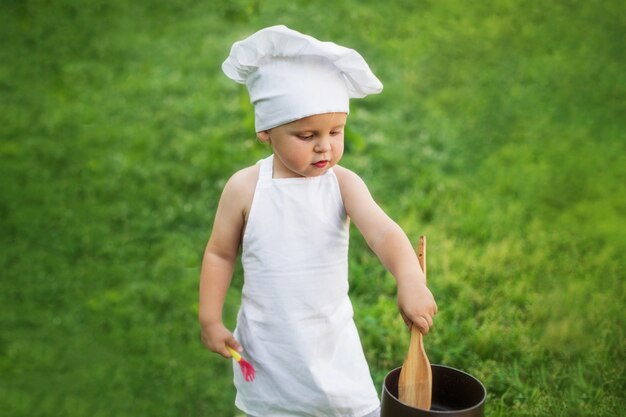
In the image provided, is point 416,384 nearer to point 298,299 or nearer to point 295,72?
point 298,299

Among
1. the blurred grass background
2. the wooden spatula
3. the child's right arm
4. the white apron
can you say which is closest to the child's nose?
the white apron

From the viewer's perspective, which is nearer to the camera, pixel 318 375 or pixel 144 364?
pixel 318 375

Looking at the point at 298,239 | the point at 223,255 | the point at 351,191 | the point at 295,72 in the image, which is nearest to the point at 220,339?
the point at 223,255

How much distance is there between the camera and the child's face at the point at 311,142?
7.86 feet

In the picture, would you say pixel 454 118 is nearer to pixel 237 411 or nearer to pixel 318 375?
pixel 237 411

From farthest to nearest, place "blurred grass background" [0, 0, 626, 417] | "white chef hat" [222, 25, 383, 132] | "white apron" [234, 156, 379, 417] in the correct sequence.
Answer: "blurred grass background" [0, 0, 626, 417]
"white apron" [234, 156, 379, 417]
"white chef hat" [222, 25, 383, 132]

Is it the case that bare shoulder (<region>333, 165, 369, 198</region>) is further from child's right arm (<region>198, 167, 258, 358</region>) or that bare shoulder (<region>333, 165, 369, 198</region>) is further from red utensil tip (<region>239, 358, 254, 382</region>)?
red utensil tip (<region>239, 358, 254, 382</region>)

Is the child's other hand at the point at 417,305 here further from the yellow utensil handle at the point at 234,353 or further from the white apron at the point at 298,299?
the yellow utensil handle at the point at 234,353

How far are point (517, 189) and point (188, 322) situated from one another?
1.99 meters

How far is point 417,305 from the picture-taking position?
227cm

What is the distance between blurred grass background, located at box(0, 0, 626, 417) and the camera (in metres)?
3.63

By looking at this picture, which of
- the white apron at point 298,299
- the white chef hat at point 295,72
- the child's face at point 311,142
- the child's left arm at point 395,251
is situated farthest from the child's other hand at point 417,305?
the white chef hat at point 295,72

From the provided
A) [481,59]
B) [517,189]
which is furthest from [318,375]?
[481,59]

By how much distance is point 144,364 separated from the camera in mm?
3736
